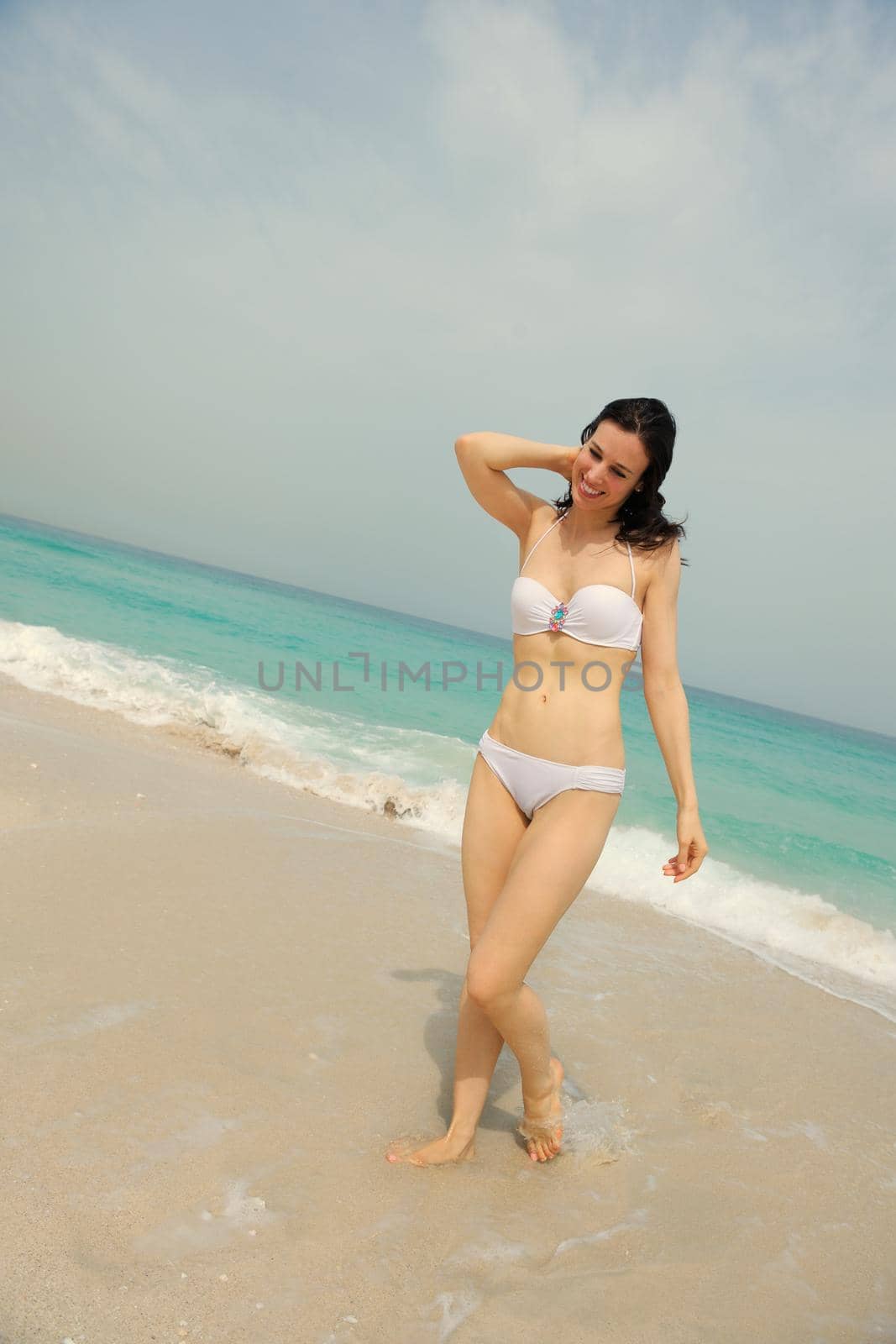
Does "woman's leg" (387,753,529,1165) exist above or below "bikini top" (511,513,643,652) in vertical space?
below

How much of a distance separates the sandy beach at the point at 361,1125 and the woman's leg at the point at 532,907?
0.55 m

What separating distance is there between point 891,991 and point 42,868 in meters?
5.79

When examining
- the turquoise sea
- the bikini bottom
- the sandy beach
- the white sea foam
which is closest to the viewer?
the sandy beach

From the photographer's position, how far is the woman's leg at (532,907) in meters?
2.71

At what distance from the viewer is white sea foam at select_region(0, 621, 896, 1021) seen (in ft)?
22.4

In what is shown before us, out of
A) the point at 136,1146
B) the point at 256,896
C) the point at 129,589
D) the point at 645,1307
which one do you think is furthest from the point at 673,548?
the point at 129,589

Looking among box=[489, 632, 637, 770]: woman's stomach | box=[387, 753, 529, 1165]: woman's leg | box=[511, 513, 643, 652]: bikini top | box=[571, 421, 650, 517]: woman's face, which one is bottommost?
box=[387, 753, 529, 1165]: woman's leg

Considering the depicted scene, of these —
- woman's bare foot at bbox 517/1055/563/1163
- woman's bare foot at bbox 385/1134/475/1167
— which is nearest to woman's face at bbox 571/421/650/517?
woman's bare foot at bbox 517/1055/563/1163

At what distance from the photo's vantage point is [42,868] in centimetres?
433

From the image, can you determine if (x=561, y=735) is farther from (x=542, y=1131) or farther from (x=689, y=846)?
(x=542, y=1131)

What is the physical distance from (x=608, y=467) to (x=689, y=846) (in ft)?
4.31

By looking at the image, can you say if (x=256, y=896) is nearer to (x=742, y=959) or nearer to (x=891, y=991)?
(x=742, y=959)

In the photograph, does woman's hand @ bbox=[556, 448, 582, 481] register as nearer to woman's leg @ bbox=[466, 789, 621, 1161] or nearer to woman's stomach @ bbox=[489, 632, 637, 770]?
woman's stomach @ bbox=[489, 632, 637, 770]

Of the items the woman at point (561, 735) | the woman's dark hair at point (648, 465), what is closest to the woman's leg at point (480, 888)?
the woman at point (561, 735)
